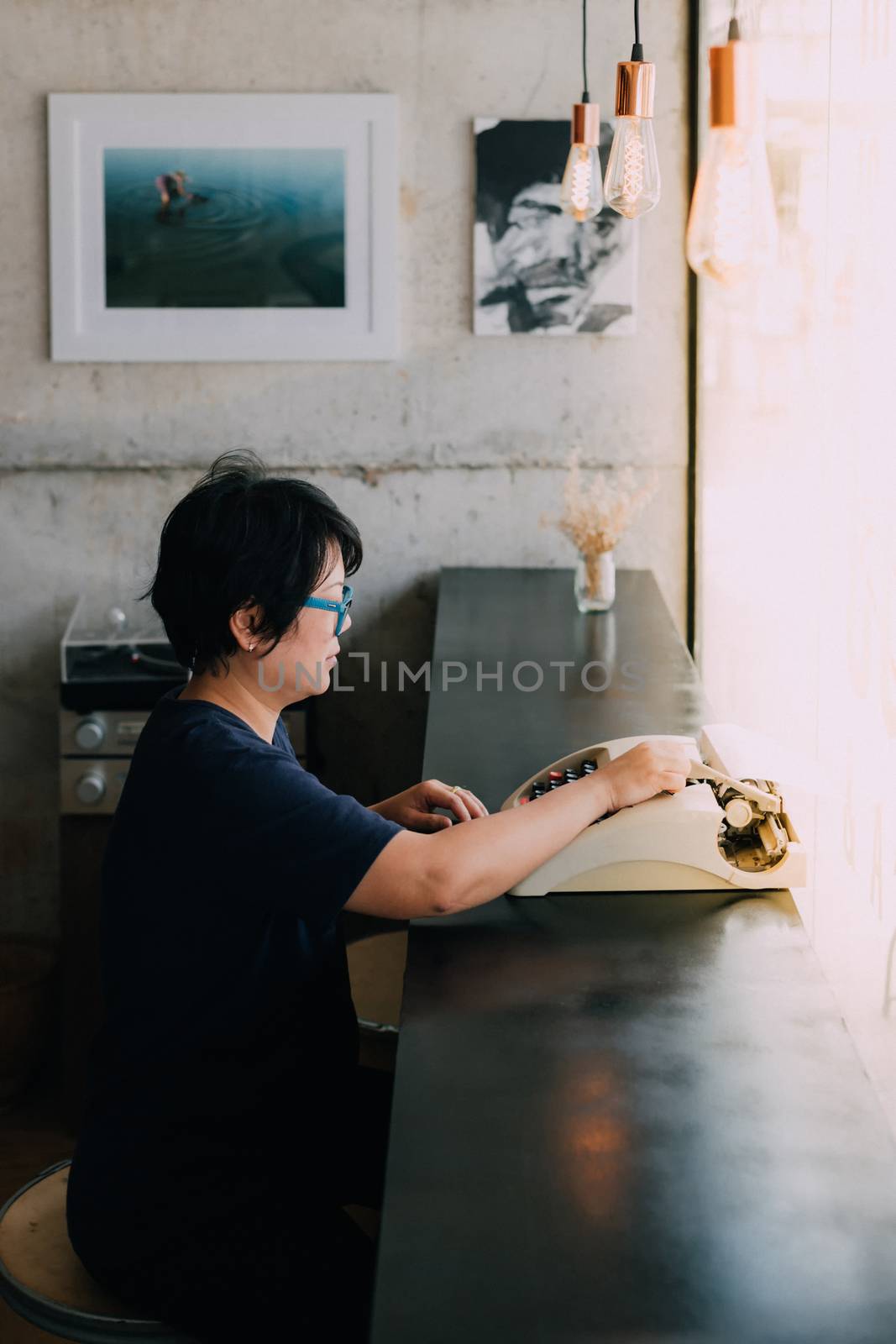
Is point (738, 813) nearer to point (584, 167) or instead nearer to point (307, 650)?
point (307, 650)

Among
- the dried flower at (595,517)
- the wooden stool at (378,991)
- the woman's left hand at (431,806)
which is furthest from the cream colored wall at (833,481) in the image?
the wooden stool at (378,991)

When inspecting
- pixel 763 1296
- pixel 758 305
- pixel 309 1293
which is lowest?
pixel 309 1293

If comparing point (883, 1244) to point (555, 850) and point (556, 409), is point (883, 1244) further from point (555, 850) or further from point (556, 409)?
point (556, 409)

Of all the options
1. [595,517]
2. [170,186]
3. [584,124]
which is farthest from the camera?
[170,186]

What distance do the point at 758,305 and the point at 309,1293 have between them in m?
2.18

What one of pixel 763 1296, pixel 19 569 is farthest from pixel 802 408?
pixel 19 569

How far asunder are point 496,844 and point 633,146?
1.18 m

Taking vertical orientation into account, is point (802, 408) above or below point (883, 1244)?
above

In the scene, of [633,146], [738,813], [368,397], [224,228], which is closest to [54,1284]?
[738,813]

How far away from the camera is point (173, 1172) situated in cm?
164

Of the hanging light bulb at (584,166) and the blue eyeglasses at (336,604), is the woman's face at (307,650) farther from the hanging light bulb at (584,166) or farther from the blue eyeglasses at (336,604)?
the hanging light bulb at (584,166)

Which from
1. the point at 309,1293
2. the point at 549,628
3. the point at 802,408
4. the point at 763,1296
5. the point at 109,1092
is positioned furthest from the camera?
the point at 549,628

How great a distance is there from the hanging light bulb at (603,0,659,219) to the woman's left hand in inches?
39.1

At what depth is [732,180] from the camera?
5.65ft
